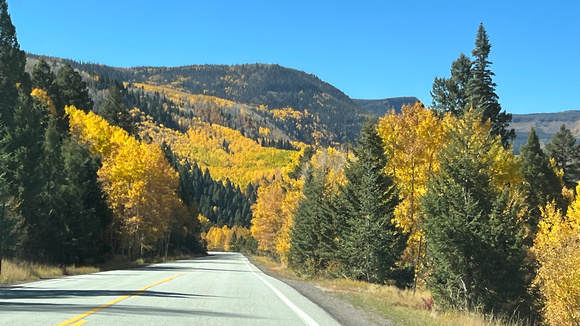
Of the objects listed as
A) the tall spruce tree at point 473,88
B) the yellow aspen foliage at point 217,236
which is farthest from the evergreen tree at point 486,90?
the yellow aspen foliage at point 217,236

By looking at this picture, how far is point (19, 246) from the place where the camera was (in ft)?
101

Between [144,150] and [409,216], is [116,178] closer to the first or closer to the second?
[144,150]

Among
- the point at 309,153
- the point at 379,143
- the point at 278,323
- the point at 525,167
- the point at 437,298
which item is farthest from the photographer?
the point at 309,153

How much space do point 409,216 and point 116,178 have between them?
28.8m

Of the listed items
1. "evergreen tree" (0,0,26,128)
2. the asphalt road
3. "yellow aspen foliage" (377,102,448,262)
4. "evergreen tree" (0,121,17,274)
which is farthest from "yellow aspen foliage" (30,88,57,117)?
the asphalt road

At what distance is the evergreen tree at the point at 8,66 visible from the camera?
50.2 m

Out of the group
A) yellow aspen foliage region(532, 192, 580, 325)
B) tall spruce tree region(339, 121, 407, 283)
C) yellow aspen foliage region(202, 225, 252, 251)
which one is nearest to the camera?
yellow aspen foliage region(532, 192, 580, 325)

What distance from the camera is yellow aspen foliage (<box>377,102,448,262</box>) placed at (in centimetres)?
3238

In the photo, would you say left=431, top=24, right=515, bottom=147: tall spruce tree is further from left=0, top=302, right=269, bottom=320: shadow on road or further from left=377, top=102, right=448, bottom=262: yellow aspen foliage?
left=0, top=302, right=269, bottom=320: shadow on road

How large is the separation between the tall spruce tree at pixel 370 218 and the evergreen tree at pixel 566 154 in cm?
3837

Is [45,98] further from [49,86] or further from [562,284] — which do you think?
[562,284]

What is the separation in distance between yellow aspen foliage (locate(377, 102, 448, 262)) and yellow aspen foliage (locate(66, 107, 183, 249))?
25401mm

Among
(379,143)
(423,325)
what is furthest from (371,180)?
(423,325)

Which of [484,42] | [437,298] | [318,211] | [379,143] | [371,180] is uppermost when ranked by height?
[484,42]
